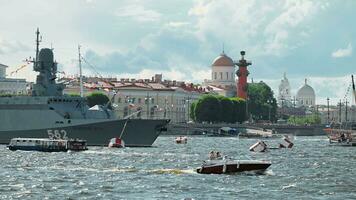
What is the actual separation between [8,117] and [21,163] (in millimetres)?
45729

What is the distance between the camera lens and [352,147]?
166750 mm

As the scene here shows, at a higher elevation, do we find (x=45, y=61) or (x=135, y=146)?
A: (x=45, y=61)

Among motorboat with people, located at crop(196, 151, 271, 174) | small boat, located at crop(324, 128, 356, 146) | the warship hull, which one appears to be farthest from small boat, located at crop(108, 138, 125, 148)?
motorboat with people, located at crop(196, 151, 271, 174)

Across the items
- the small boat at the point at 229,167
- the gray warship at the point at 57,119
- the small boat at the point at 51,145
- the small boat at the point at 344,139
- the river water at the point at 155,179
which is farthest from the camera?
the small boat at the point at 344,139

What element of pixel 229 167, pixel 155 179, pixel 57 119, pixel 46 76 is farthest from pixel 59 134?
pixel 155 179

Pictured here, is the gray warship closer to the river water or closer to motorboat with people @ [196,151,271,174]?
the river water

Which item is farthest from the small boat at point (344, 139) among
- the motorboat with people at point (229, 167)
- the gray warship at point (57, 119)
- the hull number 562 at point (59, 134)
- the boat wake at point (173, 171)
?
the motorboat with people at point (229, 167)

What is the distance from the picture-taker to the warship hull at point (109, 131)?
140 metres

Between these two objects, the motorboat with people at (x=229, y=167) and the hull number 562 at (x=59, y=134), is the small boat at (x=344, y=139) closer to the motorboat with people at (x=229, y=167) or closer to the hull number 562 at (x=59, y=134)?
the hull number 562 at (x=59, y=134)

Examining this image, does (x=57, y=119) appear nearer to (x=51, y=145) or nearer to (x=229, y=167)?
(x=51, y=145)

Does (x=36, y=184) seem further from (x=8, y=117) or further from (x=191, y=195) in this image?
(x=8, y=117)

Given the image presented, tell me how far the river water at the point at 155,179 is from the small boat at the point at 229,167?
31.9 inches

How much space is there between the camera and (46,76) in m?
146

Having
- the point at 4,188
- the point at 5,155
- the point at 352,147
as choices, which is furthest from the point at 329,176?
the point at 352,147
